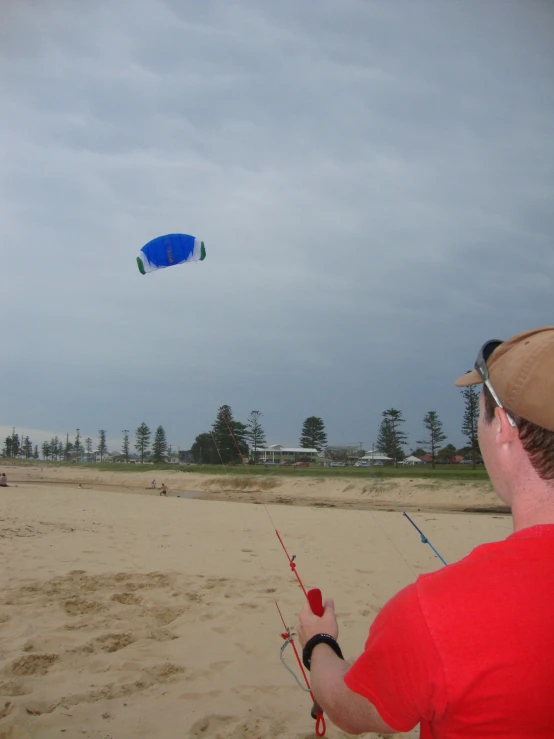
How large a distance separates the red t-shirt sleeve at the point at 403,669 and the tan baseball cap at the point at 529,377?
0.43 meters

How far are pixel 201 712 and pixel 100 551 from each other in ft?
16.2

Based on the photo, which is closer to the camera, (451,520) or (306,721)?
(306,721)

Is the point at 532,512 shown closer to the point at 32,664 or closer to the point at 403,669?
the point at 403,669

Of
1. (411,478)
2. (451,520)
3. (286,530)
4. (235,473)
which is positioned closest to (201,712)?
(286,530)

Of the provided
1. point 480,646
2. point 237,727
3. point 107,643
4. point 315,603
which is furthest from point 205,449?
point 480,646

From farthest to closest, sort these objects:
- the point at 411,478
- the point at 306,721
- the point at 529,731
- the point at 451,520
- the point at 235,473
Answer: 1. the point at 235,473
2. the point at 411,478
3. the point at 451,520
4. the point at 306,721
5. the point at 529,731

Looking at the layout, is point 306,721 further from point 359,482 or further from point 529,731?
point 359,482

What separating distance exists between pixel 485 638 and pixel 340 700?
15.1 inches

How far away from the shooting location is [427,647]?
0.91 m

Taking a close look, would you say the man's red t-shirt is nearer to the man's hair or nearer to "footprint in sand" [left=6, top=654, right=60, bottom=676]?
the man's hair

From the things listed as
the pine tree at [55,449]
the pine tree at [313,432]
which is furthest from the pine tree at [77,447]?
the pine tree at [313,432]

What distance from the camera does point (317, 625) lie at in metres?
1.37

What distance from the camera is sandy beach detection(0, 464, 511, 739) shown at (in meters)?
3.05

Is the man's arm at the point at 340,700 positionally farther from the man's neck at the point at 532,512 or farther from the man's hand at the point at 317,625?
the man's neck at the point at 532,512
